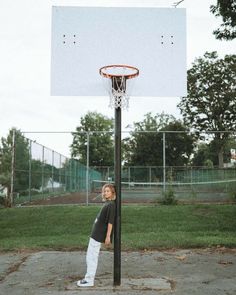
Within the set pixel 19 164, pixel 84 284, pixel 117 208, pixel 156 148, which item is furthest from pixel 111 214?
pixel 156 148

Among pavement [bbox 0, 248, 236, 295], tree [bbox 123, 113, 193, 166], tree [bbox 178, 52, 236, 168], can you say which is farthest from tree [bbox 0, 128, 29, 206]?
tree [bbox 178, 52, 236, 168]

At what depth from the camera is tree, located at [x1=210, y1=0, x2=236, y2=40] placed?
11982mm

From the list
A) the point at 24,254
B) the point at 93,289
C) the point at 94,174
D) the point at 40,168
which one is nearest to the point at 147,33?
the point at 93,289

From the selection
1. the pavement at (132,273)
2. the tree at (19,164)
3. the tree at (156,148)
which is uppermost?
the tree at (156,148)

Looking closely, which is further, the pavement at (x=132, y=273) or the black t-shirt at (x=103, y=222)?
the black t-shirt at (x=103, y=222)

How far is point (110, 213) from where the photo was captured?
604 cm

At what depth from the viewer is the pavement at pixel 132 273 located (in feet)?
19.3

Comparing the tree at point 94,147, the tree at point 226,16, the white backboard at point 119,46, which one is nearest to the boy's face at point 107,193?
the white backboard at point 119,46

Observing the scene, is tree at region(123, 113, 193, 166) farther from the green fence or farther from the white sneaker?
the white sneaker

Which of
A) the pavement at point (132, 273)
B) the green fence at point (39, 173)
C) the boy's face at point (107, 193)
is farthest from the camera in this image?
the green fence at point (39, 173)

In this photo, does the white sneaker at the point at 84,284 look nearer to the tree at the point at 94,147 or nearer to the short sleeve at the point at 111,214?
the short sleeve at the point at 111,214

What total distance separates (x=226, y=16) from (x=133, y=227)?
6.90 metres

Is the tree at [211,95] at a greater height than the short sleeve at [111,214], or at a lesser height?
greater

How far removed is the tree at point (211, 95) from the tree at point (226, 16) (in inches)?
1311
